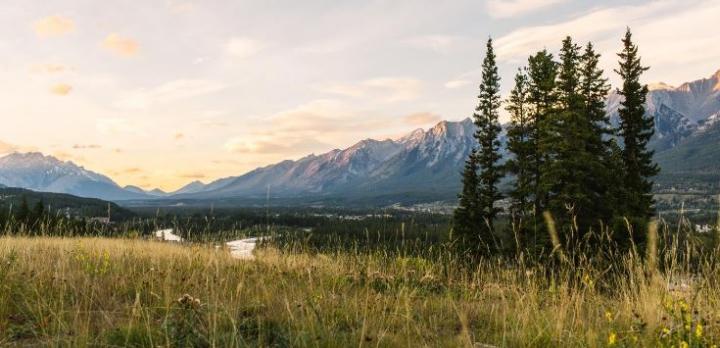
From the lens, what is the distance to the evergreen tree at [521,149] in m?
35.9

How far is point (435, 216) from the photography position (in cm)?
18212

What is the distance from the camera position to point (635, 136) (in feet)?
123

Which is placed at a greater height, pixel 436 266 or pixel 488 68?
pixel 488 68

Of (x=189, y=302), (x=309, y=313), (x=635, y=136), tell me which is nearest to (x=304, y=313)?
(x=309, y=313)

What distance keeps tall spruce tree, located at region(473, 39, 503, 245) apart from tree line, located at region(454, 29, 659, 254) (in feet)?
0.29

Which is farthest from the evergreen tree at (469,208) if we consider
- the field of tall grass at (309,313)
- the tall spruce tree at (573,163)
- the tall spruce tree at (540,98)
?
the field of tall grass at (309,313)

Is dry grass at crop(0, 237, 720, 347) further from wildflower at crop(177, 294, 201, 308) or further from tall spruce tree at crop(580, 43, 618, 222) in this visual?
tall spruce tree at crop(580, 43, 618, 222)

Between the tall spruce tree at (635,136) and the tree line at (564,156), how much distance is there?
0.24 feet

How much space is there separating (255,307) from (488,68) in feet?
141

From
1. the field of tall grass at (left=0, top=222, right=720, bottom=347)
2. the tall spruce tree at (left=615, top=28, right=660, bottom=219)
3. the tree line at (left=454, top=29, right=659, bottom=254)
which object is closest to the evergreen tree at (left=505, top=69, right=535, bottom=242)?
the tree line at (left=454, top=29, right=659, bottom=254)

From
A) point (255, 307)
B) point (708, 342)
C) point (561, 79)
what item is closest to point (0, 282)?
point (255, 307)

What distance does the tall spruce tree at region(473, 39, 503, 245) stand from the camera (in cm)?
4112

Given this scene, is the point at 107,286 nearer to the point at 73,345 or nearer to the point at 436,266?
the point at 73,345

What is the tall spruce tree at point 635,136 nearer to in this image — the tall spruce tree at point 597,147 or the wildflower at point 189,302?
the tall spruce tree at point 597,147
